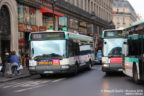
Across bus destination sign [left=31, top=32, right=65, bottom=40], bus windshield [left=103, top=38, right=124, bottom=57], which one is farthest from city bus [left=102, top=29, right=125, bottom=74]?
bus destination sign [left=31, top=32, right=65, bottom=40]

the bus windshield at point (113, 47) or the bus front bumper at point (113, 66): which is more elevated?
the bus windshield at point (113, 47)

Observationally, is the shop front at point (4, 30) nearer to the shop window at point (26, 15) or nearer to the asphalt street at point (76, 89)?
the shop window at point (26, 15)

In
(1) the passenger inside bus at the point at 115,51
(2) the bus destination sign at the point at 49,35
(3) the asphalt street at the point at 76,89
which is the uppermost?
(2) the bus destination sign at the point at 49,35

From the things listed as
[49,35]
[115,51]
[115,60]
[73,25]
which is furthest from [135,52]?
[73,25]

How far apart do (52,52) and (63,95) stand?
21.7 ft

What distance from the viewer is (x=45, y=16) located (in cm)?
3431

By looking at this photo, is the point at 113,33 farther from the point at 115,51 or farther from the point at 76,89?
the point at 76,89

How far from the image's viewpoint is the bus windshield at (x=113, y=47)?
682 inches

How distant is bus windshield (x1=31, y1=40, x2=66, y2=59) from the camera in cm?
1630

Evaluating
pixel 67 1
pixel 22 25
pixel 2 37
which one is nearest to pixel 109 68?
pixel 2 37

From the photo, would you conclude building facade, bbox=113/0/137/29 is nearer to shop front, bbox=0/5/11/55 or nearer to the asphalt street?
shop front, bbox=0/5/11/55

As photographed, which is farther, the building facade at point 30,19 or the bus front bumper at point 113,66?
the building facade at point 30,19

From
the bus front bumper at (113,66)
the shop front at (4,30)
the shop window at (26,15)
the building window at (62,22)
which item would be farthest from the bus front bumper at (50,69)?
the building window at (62,22)

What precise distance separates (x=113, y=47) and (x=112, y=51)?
0.25m
